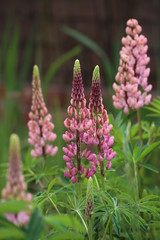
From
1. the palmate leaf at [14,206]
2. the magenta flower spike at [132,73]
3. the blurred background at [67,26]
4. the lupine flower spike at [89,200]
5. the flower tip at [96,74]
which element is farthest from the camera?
the blurred background at [67,26]

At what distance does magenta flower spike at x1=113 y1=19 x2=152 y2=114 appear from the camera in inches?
69.4

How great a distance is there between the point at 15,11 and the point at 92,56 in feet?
3.27

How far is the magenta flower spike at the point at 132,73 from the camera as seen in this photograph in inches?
69.4

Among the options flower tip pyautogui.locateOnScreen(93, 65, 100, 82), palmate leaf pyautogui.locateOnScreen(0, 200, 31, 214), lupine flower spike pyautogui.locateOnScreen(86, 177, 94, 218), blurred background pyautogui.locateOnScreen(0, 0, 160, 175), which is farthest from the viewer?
blurred background pyautogui.locateOnScreen(0, 0, 160, 175)

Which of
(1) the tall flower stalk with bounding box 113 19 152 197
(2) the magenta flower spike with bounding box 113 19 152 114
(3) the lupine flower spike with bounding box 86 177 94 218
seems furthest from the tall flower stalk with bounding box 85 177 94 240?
(2) the magenta flower spike with bounding box 113 19 152 114

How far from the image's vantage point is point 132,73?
176 cm

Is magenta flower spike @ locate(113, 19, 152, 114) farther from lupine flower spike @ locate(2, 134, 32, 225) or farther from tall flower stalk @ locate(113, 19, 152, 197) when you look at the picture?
lupine flower spike @ locate(2, 134, 32, 225)

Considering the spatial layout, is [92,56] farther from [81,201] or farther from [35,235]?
[35,235]

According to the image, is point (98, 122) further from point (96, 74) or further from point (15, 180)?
point (15, 180)

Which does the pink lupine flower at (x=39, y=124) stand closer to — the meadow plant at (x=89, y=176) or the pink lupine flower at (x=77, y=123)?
the meadow plant at (x=89, y=176)

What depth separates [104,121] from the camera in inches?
58.7

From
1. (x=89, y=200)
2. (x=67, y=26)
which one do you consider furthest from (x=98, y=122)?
(x=67, y=26)

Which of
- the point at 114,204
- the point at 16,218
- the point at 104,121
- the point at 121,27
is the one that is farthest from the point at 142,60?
the point at 121,27

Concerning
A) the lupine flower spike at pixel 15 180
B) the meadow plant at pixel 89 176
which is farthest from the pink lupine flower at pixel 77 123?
the lupine flower spike at pixel 15 180
